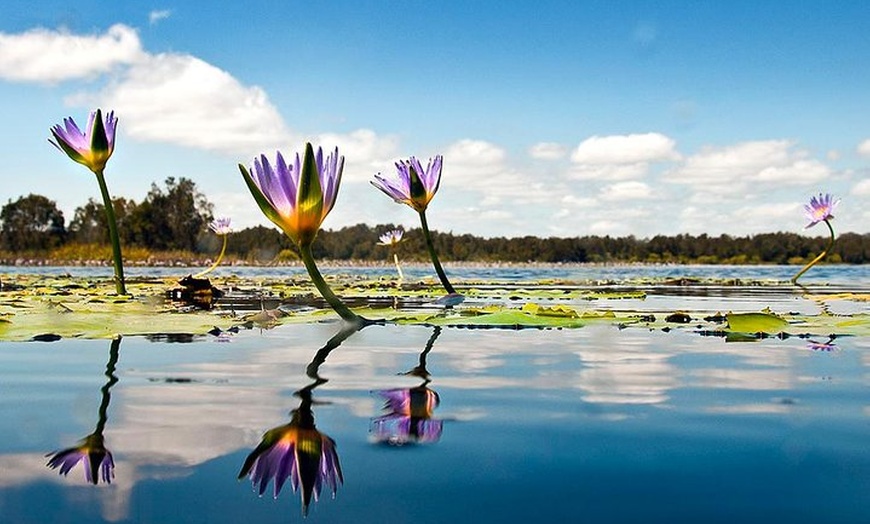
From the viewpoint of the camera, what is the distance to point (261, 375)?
1.58 metres

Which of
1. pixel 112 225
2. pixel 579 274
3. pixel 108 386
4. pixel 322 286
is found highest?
pixel 112 225

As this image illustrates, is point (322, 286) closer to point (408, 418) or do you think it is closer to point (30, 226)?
point (408, 418)

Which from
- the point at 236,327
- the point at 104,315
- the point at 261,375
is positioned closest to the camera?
the point at 261,375

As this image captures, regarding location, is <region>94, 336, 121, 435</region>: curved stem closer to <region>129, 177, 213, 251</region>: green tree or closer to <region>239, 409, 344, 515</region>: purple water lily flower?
<region>239, 409, 344, 515</region>: purple water lily flower

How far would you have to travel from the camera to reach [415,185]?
3885mm

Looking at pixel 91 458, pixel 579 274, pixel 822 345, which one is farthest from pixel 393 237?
pixel 579 274

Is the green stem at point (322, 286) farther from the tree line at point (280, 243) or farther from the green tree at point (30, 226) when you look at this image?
the green tree at point (30, 226)

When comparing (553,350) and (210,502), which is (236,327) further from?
(210,502)

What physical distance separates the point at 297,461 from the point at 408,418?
0.91 ft

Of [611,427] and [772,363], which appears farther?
[772,363]

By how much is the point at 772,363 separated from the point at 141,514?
1.56m

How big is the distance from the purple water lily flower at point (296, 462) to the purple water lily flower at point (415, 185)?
292 centimetres

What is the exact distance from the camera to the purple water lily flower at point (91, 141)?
4.05m

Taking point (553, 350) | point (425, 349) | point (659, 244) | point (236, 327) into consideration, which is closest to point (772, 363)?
point (553, 350)
